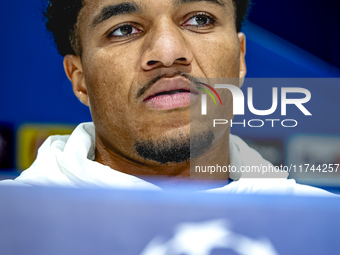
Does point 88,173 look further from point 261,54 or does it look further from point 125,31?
point 261,54

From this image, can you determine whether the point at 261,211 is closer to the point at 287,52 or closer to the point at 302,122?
the point at 302,122

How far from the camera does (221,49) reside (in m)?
0.69

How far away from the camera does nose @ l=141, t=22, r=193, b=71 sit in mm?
609

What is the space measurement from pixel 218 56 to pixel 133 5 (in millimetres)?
215

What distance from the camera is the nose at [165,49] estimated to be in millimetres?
609

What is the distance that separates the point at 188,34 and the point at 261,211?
454 mm

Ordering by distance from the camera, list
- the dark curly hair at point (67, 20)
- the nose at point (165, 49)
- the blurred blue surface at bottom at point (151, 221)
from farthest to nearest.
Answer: the dark curly hair at point (67, 20), the nose at point (165, 49), the blurred blue surface at bottom at point (151, 221)

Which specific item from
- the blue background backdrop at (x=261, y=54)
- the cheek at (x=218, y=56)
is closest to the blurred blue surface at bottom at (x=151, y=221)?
the cheek at (x=218, y=56)

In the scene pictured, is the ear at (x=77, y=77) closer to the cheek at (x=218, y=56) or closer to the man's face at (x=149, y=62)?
the man's face at (x=149, y=62)

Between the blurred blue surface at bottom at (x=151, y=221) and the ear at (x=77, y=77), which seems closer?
the blurred blue surface at bottom at (x=151, y=221)

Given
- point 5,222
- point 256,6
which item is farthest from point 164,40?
point 256,6

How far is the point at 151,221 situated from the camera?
345 millimetres

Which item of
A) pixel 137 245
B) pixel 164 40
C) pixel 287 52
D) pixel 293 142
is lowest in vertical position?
pixel 137 245

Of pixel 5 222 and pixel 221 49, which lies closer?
pixel 5 222
